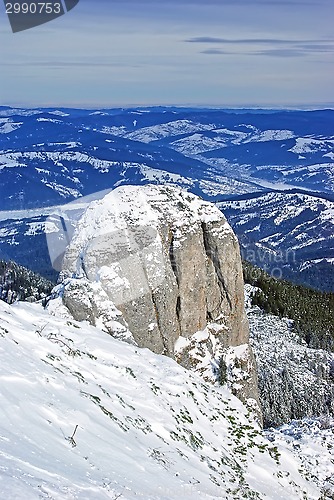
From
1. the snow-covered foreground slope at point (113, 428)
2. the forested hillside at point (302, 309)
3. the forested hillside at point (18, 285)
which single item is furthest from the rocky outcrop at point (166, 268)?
the forested hillside at point (18, 285)

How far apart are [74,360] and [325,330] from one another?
78.5 metres

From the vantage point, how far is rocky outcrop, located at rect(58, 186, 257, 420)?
3922 centimetres

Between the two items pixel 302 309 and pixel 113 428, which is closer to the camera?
pixel 113 428

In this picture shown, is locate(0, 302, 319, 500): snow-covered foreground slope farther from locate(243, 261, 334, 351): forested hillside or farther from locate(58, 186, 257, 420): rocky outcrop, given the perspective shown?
locate(243, 261, 334, 351): forested hillside

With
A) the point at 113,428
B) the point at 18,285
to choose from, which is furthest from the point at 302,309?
the point at 113,428

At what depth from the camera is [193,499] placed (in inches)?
668

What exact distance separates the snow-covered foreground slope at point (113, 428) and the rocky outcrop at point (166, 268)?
23.1 ft

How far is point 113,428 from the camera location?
1945 cm

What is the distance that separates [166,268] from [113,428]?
73.4ft

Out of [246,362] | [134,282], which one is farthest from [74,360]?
[246,362]

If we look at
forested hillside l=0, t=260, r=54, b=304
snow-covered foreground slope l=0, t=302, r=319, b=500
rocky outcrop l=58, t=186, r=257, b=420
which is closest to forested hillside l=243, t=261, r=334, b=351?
rocky outcrop l=58, t=186, r=257, b=420

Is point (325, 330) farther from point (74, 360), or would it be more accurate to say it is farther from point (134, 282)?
point (74, 360)

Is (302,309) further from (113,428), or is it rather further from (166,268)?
(113,428)

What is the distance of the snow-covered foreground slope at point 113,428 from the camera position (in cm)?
1416
